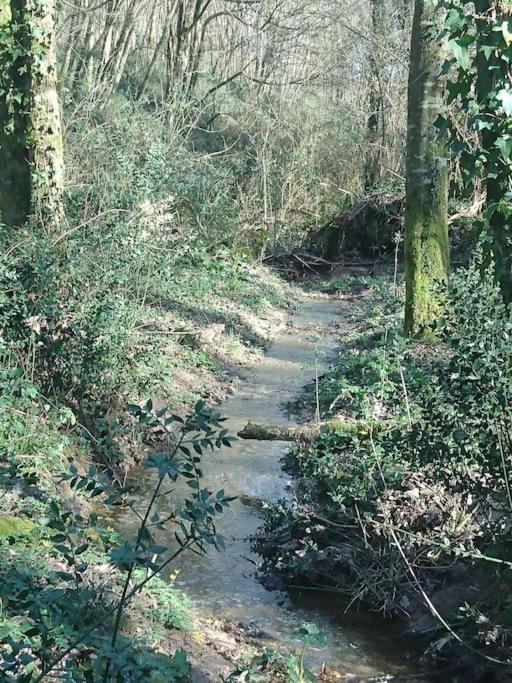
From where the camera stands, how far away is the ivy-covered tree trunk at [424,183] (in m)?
9.40

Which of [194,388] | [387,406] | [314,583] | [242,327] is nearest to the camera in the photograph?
[314,583]

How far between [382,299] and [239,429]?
801 centimetres

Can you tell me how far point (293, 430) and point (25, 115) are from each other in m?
4.68

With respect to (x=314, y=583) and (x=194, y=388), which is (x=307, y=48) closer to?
(x=194, y=388)

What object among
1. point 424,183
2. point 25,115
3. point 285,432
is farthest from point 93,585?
point 424,183

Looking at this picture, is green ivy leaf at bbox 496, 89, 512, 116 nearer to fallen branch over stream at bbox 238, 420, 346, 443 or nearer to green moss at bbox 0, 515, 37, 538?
green moss at bbox 0, 515, 37, 538

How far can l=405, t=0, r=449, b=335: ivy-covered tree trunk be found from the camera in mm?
9398

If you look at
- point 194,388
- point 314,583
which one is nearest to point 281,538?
point 314,583

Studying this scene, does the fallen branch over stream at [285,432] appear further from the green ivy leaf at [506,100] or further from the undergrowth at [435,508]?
the green ivy leaf at [506,100]

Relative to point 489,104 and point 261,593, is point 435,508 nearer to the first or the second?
point 261,593

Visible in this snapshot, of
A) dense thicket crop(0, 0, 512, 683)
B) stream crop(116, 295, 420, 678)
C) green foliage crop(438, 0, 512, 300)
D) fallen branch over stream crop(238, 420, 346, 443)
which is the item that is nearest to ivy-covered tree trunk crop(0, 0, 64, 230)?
dense thicket crop(0, 0, 512, 683)

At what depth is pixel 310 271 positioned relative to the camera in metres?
20.4

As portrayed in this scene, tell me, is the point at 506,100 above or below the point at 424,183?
below

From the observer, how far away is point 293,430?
27.0 feet
